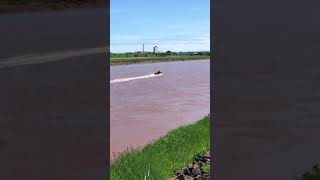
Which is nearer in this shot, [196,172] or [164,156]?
[196,172]

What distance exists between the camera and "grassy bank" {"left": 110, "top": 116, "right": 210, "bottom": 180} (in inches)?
315

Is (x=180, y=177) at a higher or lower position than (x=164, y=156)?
lower

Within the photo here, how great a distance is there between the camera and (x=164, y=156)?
946 cm

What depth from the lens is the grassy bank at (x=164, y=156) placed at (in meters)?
8.00

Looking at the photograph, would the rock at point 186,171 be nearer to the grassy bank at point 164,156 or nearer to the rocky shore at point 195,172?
the rocky shore at point 195,172
